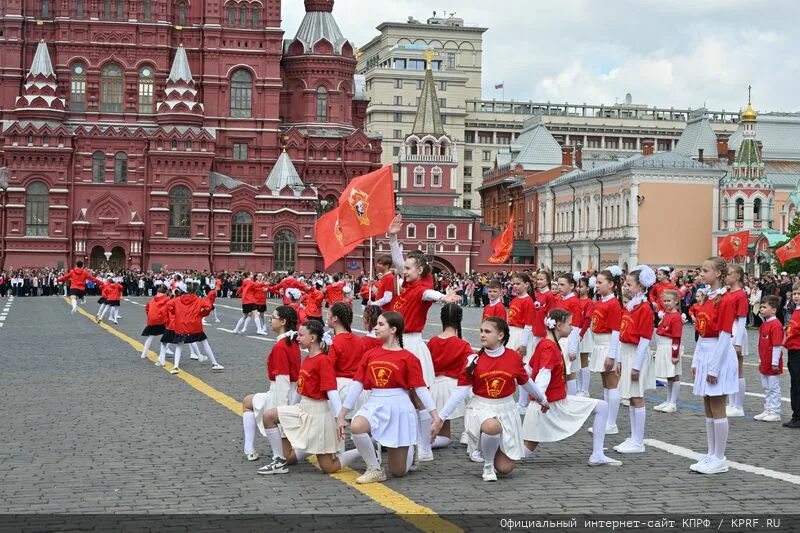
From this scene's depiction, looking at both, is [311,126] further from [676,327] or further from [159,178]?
[676,327]

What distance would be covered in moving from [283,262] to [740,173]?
30913 mm

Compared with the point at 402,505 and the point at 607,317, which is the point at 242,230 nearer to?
the point at 607,317

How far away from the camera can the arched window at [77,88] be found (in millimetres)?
83750

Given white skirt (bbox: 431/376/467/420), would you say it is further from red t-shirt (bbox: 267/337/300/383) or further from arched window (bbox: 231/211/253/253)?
arched window (bbox: 231/211/253/253)

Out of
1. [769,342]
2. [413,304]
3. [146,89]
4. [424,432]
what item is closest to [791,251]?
[769,342]

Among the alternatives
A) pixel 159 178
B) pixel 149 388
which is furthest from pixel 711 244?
pixel 149 388

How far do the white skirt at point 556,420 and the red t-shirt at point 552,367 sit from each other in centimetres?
8

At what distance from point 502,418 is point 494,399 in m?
0.18

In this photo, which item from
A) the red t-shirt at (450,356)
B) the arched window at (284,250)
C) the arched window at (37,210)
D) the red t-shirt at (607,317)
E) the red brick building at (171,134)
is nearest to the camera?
the red t-shirt at (450,356)

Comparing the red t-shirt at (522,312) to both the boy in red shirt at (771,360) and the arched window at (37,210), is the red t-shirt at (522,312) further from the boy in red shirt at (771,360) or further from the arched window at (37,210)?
the arched window at (37,210)

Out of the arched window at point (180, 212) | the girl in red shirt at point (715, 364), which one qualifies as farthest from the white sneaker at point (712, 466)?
the arched window at point (180, 212)

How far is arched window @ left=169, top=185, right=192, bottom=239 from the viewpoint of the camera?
8125 centimetres

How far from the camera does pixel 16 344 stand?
2733cm

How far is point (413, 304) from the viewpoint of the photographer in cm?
1285
